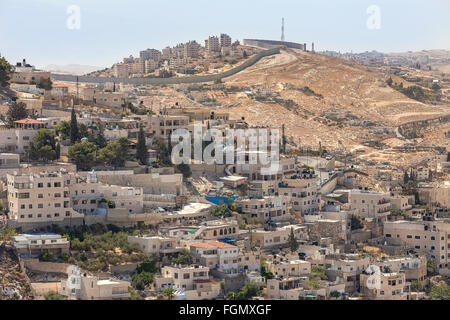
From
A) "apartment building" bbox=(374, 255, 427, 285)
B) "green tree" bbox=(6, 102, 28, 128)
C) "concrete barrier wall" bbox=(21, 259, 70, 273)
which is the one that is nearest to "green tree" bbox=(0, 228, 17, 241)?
"concrete barrier wall" bbox=(21, 259, 70, 273)

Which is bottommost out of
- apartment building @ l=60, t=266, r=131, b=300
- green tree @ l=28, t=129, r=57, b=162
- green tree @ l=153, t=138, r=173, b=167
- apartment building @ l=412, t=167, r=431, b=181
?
apartment building @ l=60, t=266, r=131, b=300

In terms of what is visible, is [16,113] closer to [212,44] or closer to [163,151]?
[163,151]

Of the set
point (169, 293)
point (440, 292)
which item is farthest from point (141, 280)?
point (440, 292)

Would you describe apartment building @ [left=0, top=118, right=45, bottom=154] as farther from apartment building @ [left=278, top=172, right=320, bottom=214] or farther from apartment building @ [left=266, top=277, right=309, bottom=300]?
apartment building @ [left=266, top=277, right=309, bottom=300]

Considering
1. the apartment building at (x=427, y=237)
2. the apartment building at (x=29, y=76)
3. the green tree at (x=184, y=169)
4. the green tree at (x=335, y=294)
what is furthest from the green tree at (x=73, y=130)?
the green tree at (x=335, y=294)
